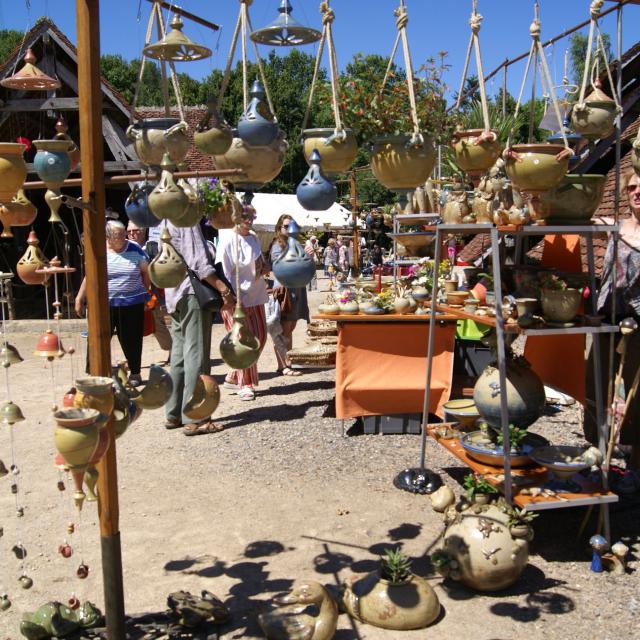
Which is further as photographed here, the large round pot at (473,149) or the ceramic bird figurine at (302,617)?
the large round pot at (473,149)

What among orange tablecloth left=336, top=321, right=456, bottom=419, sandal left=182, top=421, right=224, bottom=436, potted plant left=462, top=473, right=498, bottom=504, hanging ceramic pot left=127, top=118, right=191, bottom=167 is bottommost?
sandal left=182, top=421, right=224, bottom=436

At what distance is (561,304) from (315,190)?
1447 millimetres

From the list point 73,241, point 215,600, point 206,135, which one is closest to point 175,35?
point 206,135

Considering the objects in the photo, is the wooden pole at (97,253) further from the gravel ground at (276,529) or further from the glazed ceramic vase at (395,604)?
the glazed ceramic vase at (395,604)

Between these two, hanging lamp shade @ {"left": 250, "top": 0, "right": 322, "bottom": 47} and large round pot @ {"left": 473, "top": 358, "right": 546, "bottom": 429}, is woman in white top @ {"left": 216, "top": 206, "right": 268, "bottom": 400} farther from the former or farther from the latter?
hanging lamp shade @ {"left": 250, "top": 0, "right": 322, "bottom": 47}

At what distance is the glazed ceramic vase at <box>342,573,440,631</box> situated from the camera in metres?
2.60

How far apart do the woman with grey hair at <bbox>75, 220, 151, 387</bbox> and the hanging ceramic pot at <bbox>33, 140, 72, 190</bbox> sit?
3053 mm

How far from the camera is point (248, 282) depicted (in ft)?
17.8

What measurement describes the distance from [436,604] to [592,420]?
1.81 meters

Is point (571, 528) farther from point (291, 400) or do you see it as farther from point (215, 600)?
point (291, 400)

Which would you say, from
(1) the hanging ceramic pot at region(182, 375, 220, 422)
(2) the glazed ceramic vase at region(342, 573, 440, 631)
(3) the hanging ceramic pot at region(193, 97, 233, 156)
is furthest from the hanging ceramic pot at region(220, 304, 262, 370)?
(2) the glazed ceramic vase at region(342, 573, 440, 631)

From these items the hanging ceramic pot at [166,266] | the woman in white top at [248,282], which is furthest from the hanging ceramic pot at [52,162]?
the woman in white top at [248,282]

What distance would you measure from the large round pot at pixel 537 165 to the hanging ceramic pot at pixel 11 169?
5.95 feet

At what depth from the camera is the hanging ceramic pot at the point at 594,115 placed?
109 inches
